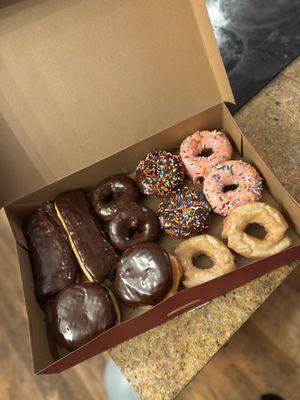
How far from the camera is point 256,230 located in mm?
1254

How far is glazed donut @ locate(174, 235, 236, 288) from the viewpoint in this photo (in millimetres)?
1140

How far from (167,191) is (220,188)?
0.62 ft

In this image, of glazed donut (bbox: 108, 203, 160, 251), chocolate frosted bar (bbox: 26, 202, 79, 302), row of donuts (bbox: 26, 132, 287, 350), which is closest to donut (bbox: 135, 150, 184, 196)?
row of donuts (bbox: 26, 132, 287, 350)

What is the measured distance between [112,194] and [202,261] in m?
0.39

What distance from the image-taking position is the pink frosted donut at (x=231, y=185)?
1221 mm

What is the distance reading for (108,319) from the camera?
3.54ft

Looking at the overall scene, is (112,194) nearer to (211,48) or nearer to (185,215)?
(185,215)

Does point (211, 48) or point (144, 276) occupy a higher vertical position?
point (211, 48)

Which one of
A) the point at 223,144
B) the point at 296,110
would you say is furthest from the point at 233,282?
the point at 296,110

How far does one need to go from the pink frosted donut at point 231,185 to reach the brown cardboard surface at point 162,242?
0.04m

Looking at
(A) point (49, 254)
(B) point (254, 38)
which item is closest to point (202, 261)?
(A) point (49, 254)

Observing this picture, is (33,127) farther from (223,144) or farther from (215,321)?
(215,321)

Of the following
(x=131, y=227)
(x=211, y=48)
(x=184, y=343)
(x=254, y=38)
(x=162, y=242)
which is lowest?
(x=184, y=343)

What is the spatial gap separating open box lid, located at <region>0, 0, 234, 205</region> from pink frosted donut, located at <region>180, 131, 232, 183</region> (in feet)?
0.31
